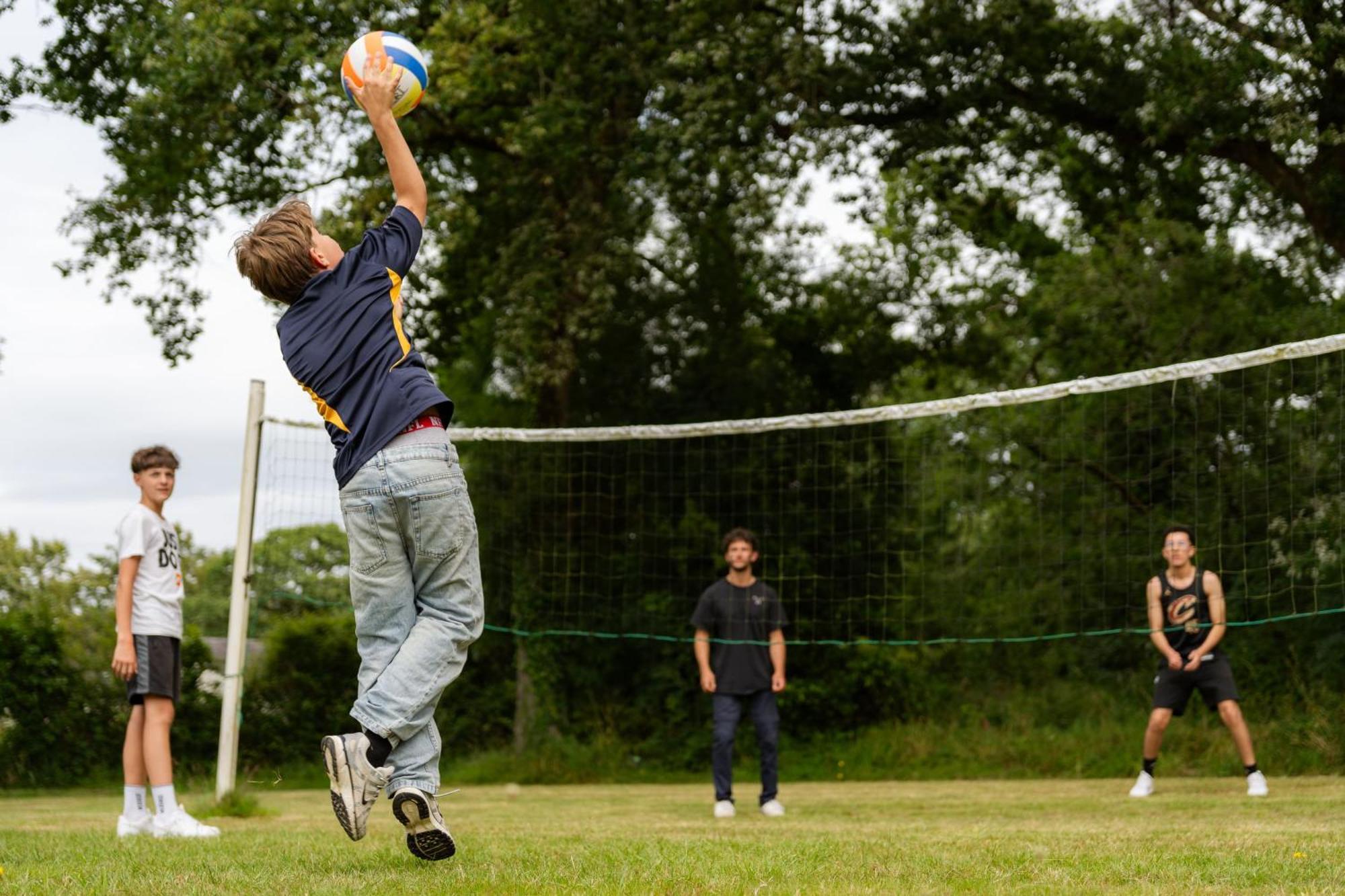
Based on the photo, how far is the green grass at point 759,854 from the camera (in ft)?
12.8

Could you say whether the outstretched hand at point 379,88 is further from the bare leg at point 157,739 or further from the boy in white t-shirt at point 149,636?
the bare leg at point 157,739

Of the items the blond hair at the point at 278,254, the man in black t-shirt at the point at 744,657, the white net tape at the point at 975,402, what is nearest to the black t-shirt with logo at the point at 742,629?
the man in black t-shirt at the point at 744,657

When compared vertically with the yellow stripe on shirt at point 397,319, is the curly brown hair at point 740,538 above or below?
below

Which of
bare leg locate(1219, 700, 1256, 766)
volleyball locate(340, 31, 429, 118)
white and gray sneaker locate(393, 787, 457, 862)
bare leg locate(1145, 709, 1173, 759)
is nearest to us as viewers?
white and gray sneaker locate(393, 787, 457, 862)

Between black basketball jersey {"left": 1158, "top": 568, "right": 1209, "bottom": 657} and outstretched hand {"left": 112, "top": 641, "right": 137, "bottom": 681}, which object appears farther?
black basketball jersey {"left": 1158, "top": 568, "right": 1209, "bottom": 657}

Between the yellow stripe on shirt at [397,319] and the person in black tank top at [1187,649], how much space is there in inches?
248

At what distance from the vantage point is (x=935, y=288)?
19.6 meters

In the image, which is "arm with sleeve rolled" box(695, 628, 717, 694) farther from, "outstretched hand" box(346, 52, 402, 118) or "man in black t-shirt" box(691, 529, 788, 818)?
"outstretched hand" box(346, 52, 402, 118)

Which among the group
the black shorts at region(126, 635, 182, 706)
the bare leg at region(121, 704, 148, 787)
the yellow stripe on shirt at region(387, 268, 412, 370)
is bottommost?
the bare leg at region(121, 704, 148, 787)

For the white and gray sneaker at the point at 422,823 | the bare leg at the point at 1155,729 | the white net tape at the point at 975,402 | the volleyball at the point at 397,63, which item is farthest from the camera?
the bare leg at the point at 1155,729

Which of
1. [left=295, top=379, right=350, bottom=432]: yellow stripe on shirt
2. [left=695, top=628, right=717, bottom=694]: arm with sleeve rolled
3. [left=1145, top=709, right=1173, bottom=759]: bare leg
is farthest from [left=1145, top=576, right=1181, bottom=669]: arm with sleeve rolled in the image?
[left=295, top=379, right=350, bottom=432]: yellow stripe on shirt

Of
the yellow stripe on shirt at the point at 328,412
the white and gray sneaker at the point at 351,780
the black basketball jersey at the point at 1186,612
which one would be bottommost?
the white and gray sneaker at the point at 351,780

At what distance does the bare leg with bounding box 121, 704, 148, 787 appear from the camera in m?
6.86

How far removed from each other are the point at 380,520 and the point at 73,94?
13194 millimetres
